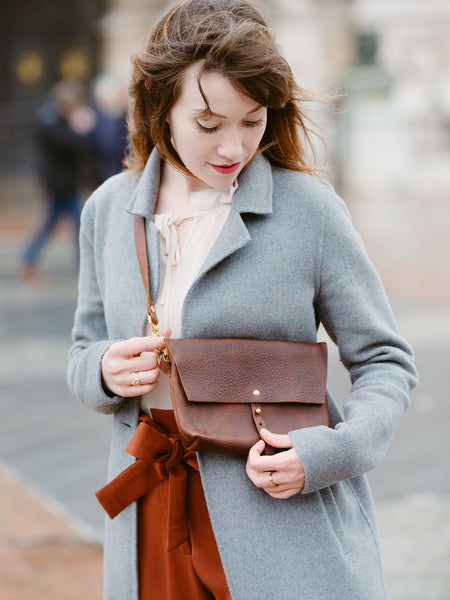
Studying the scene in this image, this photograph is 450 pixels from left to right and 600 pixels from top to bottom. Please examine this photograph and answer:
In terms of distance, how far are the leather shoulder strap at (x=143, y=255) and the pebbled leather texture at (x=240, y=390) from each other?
12cm

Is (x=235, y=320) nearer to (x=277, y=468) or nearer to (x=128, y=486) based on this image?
(x=277, y=468)

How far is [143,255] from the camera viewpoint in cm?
184

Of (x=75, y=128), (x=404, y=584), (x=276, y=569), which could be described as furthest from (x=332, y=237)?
(x=75, y=128)

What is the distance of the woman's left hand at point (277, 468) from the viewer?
5.44ft

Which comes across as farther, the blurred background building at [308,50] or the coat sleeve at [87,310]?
the blurred background building at [308,50]

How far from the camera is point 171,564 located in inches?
72.9

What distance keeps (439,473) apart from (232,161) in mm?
3056

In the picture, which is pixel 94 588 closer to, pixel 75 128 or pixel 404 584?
pixel 404 584

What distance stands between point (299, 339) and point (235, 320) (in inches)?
5.8

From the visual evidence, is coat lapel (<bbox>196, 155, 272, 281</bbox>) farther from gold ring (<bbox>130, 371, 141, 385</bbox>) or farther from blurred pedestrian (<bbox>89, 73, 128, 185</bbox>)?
blurred pedestrian (<bbox>89, 73, 128, 185</bbox>)

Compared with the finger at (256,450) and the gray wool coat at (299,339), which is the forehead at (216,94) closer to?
the gray wool coat at (299,339)

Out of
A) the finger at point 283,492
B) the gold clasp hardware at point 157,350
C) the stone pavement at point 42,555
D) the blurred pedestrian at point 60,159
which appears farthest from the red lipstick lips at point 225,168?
the blurred pedestrian at point 60,159

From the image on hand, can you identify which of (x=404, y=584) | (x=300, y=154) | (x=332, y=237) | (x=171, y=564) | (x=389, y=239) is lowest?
(x=389, y=239)

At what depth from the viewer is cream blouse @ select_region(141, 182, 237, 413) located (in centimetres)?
183
